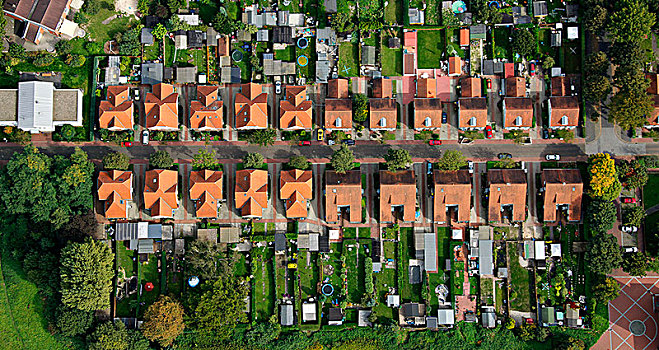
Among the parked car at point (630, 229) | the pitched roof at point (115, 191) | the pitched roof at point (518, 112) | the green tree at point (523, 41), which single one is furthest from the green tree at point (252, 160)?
the parked car at point (630, 229)

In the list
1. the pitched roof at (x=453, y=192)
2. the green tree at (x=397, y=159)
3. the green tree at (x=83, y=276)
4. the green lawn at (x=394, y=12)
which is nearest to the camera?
the green tree at (x=83, y=276)

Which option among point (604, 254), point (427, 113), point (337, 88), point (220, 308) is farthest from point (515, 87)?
point (220, 308)

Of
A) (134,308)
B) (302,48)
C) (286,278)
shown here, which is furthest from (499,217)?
(134,308)

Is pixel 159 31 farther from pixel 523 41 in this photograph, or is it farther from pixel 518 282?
pixel 518 282

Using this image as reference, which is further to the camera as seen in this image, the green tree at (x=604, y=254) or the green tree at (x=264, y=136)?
the green tree at (x=264, y=136)

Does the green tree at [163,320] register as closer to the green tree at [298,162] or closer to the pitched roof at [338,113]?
the green tree at [298,162]

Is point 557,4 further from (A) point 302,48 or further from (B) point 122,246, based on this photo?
(B) point 122,246
